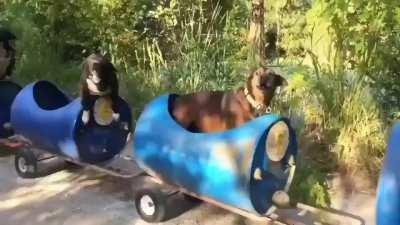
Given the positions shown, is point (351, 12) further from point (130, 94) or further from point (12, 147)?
point (12, 147)

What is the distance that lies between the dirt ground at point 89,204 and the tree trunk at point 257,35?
5.76 ft

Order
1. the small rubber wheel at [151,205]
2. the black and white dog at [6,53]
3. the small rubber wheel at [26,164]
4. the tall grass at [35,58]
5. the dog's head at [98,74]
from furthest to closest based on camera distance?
the tall grass at [35,58]
the black and white dog at [6,53]
the small rubber wheel at [26,164]
the dog's head at [98,74]
the small rubber wheel at [151,205]

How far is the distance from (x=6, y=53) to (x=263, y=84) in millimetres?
2482

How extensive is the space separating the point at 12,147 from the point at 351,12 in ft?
8.95

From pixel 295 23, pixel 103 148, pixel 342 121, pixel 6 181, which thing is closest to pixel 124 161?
pixel 103 148

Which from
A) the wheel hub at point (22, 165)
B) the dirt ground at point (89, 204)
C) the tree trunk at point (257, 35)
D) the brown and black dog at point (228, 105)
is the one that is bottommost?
the dirt ground at point (89, 204)

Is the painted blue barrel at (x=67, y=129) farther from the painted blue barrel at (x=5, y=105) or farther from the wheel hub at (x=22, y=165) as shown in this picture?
the painted blue barrel at (x=5, y=105)

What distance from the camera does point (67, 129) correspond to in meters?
4.39

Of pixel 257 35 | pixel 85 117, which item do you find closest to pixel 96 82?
pixel 85 117

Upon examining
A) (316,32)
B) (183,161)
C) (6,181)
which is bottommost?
(6,181)

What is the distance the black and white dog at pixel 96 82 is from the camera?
166 inches

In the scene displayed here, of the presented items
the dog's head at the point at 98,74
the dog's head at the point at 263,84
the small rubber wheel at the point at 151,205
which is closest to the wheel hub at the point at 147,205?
the small rubber wheel at the point at 151,205

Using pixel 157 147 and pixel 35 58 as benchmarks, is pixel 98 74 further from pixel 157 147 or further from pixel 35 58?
pixel 35 58

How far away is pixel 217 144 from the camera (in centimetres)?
352
